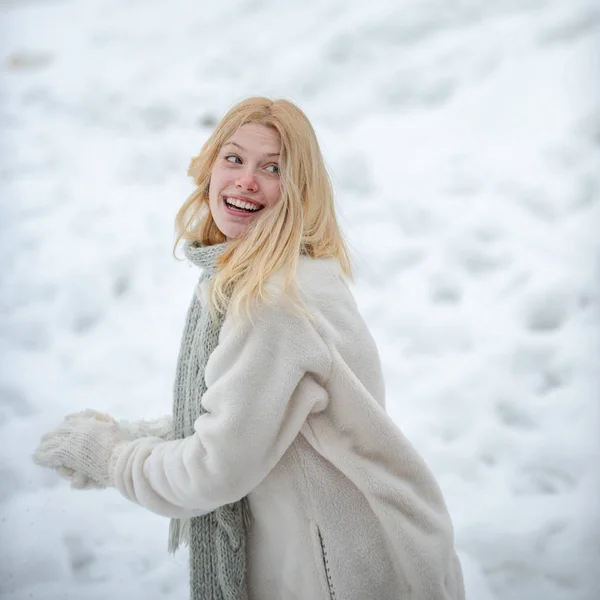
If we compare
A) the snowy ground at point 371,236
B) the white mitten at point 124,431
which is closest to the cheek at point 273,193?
the white mitten at point 124,431

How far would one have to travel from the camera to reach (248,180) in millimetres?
1001

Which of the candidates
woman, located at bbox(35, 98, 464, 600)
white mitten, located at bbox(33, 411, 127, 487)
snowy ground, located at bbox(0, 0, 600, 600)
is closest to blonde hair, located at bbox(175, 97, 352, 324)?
woman, located at bbox(35, 98, 464, 600)

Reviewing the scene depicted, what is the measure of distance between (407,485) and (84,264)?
137 centimetres

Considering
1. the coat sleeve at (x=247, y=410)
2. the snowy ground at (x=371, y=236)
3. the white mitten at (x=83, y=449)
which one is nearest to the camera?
the coat sleeve at (x=247, y=410)

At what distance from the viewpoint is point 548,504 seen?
5.18 feet

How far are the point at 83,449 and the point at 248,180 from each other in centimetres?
45

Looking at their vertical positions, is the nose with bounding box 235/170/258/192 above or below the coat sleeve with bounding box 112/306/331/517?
above

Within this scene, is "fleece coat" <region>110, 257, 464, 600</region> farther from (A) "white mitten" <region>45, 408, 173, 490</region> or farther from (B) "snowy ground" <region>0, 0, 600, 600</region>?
(B) "snowy ground" <region>0, 0, 600, 600</region>

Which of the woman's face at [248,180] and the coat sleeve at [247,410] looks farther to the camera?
the woman's face at [248,180]

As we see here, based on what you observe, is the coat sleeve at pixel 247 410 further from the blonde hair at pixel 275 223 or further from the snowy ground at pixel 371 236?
the snowy ground at pixel 371 236

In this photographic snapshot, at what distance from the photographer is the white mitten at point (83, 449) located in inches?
37.4

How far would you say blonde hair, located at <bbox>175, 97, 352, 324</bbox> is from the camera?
35.7 inches

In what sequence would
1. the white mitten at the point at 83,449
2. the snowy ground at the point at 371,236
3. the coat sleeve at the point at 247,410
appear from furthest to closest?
the snowy ground at the point at 371,236 → the white mitten at the point at 83,449 → the coat sleeve at the point at 247,410

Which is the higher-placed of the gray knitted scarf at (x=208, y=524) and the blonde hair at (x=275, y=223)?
the blonde hair at (x=275, y=223)
